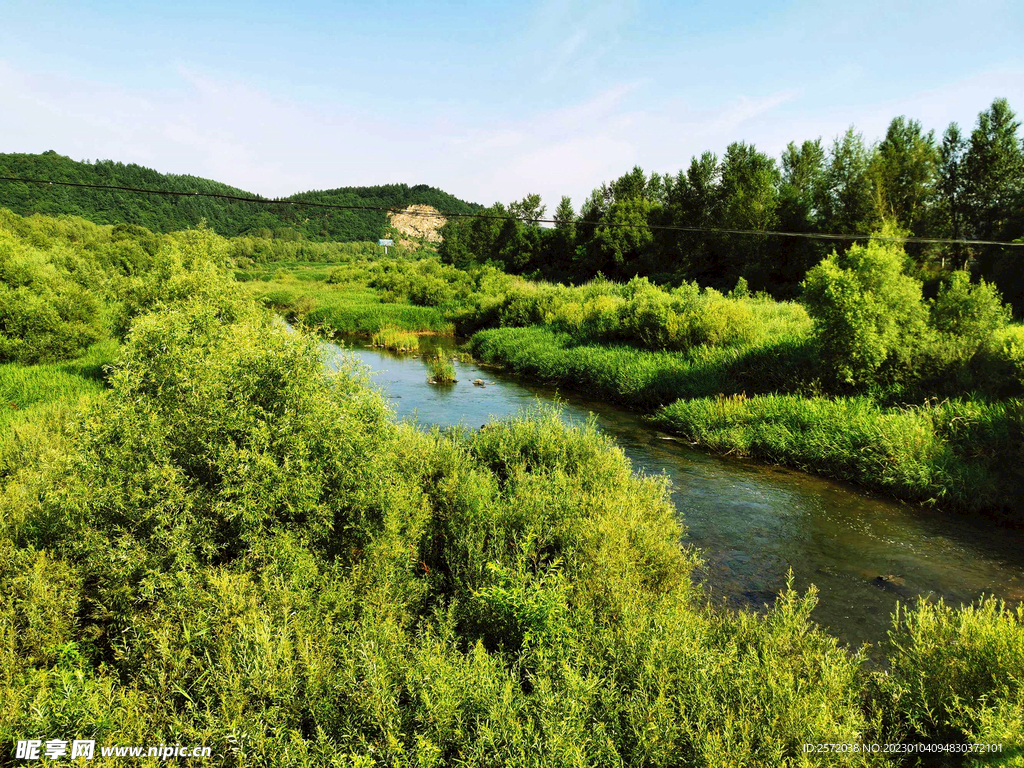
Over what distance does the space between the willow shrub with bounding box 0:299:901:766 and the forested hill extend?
41.3m

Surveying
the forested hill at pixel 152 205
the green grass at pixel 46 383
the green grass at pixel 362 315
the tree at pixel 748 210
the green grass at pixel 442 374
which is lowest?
the green grass at pixel 46 383

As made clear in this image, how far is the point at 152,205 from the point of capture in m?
115

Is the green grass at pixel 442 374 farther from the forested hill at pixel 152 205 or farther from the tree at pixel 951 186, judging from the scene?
the tree at pixel 951 186

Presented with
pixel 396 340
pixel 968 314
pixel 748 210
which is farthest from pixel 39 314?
pixel 748 210

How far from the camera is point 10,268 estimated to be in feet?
62.5

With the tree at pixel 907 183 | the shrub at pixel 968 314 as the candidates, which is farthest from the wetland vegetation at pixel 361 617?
the tree at pixel 907 183

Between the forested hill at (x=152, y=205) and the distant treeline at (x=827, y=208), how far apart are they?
3268 centimetres

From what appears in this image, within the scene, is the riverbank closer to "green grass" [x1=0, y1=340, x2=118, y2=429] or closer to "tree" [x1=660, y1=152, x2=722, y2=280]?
"green grass" [x1=0, y1=340, x2=118, y2=429]

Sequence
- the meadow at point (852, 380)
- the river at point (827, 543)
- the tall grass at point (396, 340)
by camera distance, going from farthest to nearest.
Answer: the tall grass at point (396, 340), the meadow at point (852, 380), the river at point (827, 543)

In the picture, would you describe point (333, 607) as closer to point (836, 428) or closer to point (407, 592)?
point (407, 592)

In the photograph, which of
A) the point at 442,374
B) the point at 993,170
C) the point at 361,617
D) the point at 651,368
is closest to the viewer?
the point at 361,617

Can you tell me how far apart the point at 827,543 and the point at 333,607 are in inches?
328

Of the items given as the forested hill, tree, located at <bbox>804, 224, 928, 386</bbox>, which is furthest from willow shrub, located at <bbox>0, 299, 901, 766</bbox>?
the forested hill

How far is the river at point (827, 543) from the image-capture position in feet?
25.1
